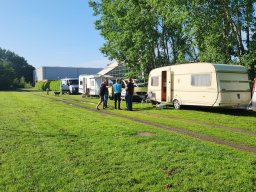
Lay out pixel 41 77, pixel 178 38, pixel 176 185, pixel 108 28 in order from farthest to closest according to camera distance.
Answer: pixel 41 77 → pixel 108 28 → pixel 178 38 → pixel 176 185

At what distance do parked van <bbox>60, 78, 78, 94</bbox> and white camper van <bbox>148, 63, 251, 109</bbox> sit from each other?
2506 centimetres

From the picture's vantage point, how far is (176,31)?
30.8m

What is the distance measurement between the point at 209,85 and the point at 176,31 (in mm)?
15677

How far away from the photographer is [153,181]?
5.70 m

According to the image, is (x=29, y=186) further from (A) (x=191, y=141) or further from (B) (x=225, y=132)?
(B) (x=225, y=132)

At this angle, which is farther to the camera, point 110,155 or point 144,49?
point 144,49

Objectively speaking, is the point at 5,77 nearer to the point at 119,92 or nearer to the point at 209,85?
the point at 119,92

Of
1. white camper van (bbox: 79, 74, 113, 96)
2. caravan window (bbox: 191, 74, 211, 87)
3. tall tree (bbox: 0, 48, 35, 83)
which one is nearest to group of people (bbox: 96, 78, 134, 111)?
caravan window (bbox: 191, 74, 211, 87)

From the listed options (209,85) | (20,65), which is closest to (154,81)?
(209,85)

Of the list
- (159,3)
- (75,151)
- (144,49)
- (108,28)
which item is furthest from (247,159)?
(108,28)

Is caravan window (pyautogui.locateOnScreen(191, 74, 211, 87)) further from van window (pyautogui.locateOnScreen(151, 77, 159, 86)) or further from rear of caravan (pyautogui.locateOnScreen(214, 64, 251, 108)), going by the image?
Answer: van window (pyautogui.locateOnScreen(151, 77, 159, 86))

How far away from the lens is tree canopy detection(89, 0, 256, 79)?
20531mm

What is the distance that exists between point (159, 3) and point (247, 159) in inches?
716

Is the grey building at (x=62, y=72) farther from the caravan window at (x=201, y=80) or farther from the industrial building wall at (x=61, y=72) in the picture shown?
the caravan window at (x=201, y=80)
